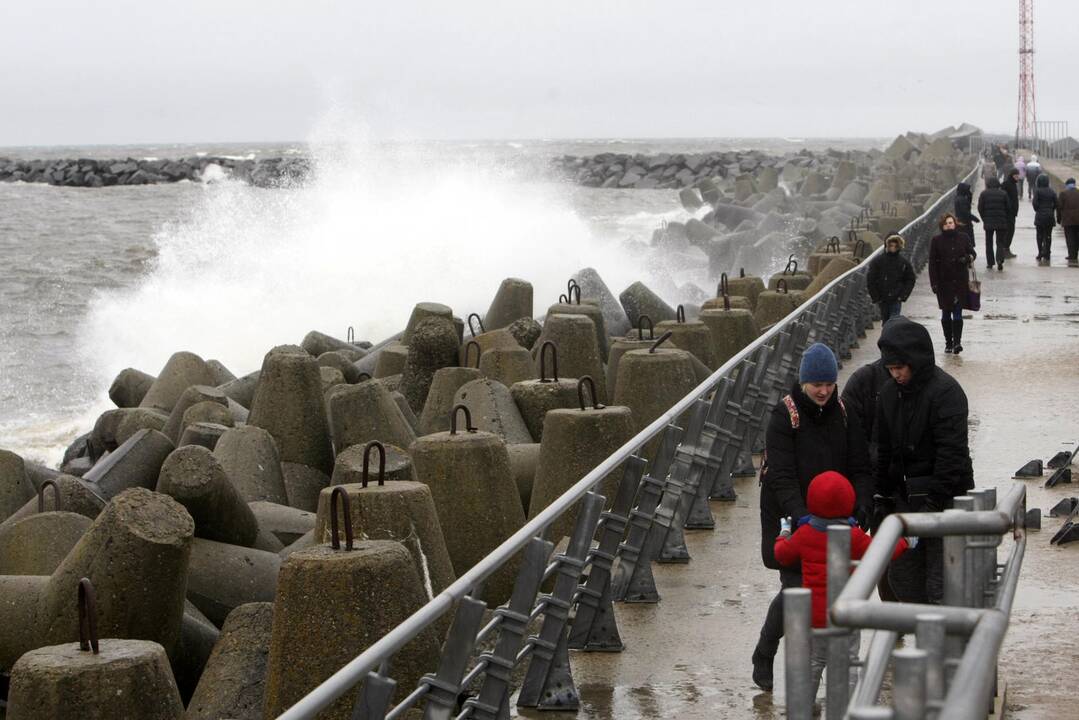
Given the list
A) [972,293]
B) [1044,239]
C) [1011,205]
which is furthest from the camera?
[1011,205]

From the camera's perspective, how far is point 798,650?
335 centimetres

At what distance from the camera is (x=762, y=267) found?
1199 inches

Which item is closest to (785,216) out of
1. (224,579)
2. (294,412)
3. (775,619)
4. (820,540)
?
(294,412)

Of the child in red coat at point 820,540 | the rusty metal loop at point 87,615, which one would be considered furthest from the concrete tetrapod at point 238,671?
the child in red coat at point 820,540

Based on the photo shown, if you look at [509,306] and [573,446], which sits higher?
[573,446]

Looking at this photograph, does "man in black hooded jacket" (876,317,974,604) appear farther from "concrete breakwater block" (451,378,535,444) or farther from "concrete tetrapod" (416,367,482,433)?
"concrete tetrapod" (416,367,482,433)

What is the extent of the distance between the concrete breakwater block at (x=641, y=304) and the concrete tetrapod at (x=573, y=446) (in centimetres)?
920

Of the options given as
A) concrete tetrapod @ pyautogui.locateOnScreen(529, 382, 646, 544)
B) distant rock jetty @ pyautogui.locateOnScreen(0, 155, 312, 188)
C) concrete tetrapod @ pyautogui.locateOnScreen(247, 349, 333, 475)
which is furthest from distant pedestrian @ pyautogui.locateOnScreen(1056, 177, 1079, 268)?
distant rock jetty @ pyautogui.locateOnScreen(0, 155, 312, 188)

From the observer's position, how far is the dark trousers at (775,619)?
541cm

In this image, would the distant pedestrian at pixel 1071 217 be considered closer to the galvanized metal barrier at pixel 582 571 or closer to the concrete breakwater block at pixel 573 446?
the galvanized metal barrier at pixel 582 571

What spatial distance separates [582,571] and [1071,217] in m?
19.3

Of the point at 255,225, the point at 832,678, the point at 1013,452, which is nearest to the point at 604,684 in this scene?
the point at 832,678

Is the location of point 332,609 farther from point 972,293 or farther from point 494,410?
point 972,293

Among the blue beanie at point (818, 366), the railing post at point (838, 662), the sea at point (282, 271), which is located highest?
the blue beanie at point (818, 366)
